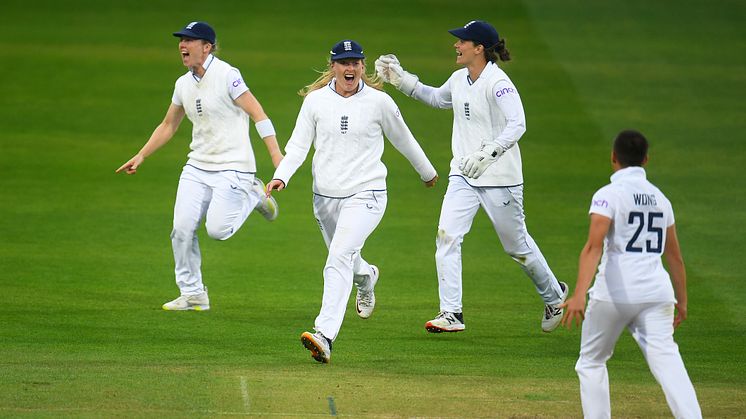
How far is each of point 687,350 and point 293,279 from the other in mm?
4607

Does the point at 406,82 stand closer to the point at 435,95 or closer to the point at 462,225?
the point at 435,95

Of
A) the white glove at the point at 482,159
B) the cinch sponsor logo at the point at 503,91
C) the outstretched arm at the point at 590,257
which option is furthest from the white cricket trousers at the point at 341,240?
the outstretched arm at the point at 590,257

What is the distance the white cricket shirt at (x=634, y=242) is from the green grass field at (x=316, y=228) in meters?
1.44

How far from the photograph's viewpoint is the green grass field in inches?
360

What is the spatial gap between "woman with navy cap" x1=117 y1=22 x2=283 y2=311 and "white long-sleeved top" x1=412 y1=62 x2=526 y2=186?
1.74 metres

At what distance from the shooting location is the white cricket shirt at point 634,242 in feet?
24.2

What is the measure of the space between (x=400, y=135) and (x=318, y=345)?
6.21 ft

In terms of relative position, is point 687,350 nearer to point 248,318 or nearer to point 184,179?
point 248,318

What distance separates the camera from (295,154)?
10.2 metres

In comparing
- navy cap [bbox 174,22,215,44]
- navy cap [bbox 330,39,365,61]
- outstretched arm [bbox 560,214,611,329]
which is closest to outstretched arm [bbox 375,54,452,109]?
navy cap [bbox 330,39,365,61]

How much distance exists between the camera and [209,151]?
11.8m

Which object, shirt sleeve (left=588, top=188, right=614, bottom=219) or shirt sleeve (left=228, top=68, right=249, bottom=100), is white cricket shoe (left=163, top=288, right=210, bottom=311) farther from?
shirt sleeve (left=588, top=188, right=614, bottom=219)

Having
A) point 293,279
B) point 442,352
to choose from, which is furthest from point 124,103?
point 442,352

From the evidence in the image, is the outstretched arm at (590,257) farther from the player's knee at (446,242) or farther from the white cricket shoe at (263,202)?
the white cricket shoe at (263,202)
